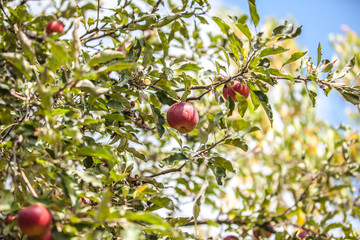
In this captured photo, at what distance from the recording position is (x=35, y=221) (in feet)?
3.09

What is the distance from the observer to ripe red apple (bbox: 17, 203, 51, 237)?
941 mm

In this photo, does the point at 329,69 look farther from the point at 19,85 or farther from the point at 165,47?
the point at 19,85

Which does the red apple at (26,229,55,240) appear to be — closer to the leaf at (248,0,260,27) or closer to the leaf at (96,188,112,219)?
the leaf at (96,188,112,219)

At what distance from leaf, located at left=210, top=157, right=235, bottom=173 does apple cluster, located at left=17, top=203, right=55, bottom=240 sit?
2.48ft

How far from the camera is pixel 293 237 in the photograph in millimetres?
1988

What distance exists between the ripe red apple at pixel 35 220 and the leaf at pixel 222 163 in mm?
760

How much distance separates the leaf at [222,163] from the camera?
4.80ft

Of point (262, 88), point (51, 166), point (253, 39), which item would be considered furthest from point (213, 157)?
point (51, 166)

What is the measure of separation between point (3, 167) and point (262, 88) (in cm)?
121

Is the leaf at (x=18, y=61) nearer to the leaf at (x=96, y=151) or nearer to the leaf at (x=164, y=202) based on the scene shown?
the leaf at (x=96, y=151)

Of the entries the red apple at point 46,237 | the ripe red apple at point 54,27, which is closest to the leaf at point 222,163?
the red apple at point 46,237

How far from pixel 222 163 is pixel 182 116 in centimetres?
30

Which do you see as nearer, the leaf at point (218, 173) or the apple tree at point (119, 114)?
the apple tree at point (119, 114)

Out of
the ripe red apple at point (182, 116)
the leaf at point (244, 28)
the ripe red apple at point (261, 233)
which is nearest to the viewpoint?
the leaf at point (244, 28)
